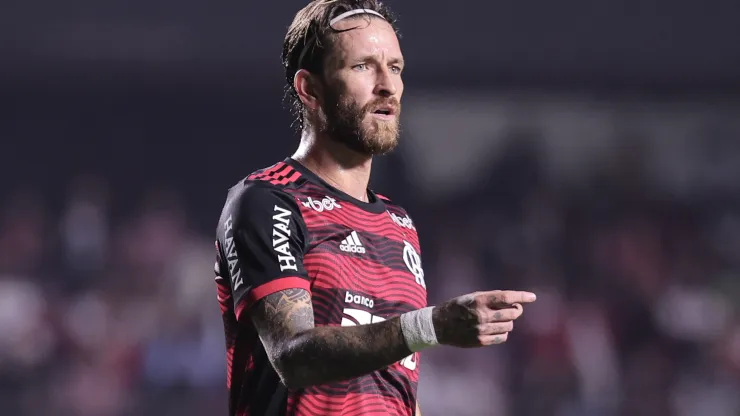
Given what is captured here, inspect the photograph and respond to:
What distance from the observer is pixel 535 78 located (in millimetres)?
9039

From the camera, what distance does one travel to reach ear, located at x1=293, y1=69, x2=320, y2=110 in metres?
3.10

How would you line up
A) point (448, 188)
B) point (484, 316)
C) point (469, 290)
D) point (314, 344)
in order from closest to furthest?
point (484, 316) → point (314, 344) → point (469, 290) → point (448, 188)

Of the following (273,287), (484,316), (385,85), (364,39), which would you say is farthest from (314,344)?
(364,39)

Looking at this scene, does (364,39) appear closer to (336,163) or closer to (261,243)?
(336,163)

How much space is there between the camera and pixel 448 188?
8750 mm

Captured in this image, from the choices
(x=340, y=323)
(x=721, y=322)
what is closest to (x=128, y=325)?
(x=721, y=322)

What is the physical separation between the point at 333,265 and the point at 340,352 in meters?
0.39

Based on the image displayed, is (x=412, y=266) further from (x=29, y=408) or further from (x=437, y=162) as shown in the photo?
(x=437, y=162)

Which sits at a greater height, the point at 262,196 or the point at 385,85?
the point at 385,85

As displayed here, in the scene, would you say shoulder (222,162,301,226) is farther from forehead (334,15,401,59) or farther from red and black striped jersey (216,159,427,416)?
forehead (334,15,401,59)

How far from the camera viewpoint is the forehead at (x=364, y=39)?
9.95 feet

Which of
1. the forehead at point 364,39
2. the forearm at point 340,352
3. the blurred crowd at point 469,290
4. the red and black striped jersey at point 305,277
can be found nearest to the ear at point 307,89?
the forehead at point 364,39

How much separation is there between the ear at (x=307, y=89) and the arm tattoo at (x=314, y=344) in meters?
0.74

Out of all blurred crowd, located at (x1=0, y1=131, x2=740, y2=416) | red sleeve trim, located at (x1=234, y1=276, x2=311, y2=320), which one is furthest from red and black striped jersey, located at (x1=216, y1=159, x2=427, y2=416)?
blurred crowd, located at (x1=0, y1=131, x2=740, y2=416)
